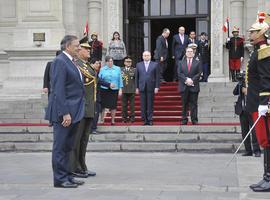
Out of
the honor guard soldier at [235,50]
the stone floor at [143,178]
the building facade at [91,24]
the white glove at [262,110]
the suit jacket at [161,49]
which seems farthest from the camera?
the building facade at [91,24]

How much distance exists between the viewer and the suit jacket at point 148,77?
1427 cm

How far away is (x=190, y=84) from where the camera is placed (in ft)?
45.3

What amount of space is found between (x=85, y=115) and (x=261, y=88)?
291cm

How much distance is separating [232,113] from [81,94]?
754 centimetres

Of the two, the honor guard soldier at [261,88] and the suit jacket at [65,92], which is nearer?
the honor guard soldier at [261,88]

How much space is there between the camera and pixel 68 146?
8289 mm

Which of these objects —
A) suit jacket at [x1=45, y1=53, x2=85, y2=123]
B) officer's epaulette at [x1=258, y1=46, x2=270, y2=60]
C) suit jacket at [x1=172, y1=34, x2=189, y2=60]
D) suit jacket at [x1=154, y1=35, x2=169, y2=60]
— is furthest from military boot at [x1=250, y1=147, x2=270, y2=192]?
suit jacket at [x1=172, y1=34, x2=189, y2=60]

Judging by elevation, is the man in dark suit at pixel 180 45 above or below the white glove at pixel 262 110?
above

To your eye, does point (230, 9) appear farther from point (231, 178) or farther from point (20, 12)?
point (231, 178)

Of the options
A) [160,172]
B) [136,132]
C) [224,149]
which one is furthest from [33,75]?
[160,172]

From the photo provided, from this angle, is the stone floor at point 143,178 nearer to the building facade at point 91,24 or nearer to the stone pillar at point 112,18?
the building facade at point 91,24

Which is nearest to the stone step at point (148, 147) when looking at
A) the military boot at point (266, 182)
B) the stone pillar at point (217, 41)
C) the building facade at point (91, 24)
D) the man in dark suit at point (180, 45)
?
the military boot at point (266, 182)

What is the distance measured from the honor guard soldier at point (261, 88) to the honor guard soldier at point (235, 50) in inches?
397

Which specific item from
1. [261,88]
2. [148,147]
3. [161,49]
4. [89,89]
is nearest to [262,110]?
[261,88]
